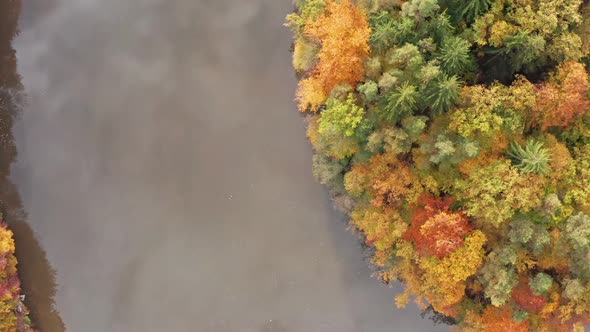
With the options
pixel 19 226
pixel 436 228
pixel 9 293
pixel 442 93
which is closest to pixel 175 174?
pixel 19 226

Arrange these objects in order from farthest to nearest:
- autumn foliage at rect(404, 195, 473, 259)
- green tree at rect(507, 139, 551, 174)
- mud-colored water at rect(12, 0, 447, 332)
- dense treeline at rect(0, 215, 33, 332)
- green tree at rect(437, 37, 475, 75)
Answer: mud-colored water at rect(12, 0, 447, 332) → dense treeline at rect(0, 215, 33, 332) → autumn foliage at rect(404, 195, 473, 259) → green tree at rect(437, 37, 475, 75) → green tree at rect(507, 139, 551, 174)

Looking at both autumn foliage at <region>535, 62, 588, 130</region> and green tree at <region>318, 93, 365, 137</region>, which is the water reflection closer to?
green tree at <region>318, 93, 365, 137</region>

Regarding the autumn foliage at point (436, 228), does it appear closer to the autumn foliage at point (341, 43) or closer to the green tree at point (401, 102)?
the green tree at point (401, 102)

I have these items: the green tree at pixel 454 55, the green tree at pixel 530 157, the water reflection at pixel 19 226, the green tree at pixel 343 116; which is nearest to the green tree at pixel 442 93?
the green tree at pixel 454 55

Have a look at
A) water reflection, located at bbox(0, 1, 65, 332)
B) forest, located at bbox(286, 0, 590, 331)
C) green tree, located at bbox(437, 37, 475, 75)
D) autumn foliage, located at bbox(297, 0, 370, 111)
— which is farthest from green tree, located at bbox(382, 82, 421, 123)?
water reflection, located at bbox(0, 1, 65, 332)

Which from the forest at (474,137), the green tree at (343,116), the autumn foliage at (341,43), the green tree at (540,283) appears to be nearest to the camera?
the forest at (474,137)

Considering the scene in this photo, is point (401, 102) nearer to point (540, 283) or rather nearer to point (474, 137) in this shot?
point (474, 137)
